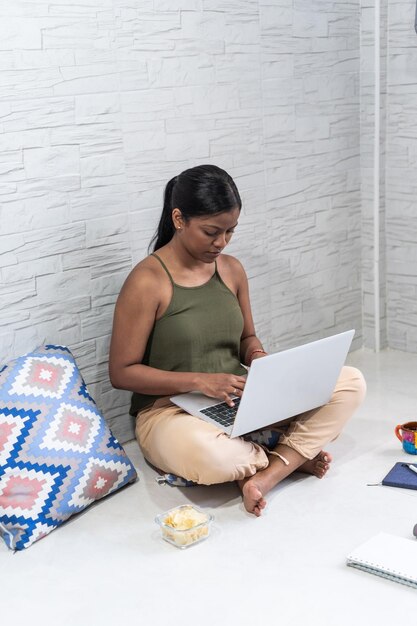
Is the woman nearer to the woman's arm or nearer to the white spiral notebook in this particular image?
the woman's arm

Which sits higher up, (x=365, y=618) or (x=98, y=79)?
(x=98, y=79)

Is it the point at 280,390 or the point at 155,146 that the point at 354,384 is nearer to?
the point at 280,390

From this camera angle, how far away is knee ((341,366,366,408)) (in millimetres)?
2549

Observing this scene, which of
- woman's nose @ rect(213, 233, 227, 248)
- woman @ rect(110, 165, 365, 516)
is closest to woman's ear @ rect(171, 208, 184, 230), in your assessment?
woman @ rect(110, 165, 365, 516)

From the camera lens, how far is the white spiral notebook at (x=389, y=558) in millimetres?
1942

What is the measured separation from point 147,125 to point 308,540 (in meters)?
1.28

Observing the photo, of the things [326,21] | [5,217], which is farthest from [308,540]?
[326,21]

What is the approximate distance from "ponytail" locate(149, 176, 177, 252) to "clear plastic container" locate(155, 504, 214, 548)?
79cm

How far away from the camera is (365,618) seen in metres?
1.83

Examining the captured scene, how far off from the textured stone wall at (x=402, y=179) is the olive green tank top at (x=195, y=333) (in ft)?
3.82

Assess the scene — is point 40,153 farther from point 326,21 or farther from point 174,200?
point 326,21

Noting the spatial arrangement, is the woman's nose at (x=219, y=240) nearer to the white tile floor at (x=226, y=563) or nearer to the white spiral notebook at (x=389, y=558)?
the white tile floor at (x=226, y=563)

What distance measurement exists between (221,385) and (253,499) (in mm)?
302

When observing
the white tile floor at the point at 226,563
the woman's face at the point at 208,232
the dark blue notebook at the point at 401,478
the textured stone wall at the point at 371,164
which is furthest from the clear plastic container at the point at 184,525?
the textured stone wall at the point at 371,164
